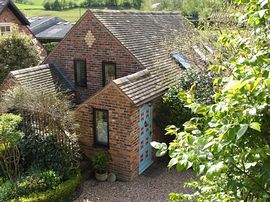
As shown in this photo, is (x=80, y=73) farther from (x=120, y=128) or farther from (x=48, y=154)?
(x=48, y=154)

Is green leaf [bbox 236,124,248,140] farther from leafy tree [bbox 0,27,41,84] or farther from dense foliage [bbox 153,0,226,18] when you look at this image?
leafy tree [bbox 0,27,41,84]

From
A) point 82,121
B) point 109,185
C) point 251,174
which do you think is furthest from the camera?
point 82,121

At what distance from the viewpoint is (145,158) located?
1308cm

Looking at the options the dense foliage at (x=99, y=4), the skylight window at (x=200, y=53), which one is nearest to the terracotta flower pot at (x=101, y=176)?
the skylight window at (x=200, y=53)

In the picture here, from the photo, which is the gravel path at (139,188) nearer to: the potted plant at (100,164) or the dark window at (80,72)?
the potted plant at (100,164)

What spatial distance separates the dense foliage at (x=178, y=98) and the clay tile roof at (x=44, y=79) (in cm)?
428

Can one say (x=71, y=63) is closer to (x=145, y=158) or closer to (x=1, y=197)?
(x=145, y=158)

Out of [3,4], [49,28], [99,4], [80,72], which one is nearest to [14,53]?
[80,72]

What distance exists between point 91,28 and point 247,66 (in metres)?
12.9

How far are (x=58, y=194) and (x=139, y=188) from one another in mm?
2847

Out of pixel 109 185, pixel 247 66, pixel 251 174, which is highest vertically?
pixel 247 66

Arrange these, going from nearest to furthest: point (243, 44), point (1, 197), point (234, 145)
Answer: point (234, 145) < point (243, 44) < point (1, 197)

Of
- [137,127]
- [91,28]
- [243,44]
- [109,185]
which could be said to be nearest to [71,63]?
[91,28]

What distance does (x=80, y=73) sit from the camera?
52.5ft
